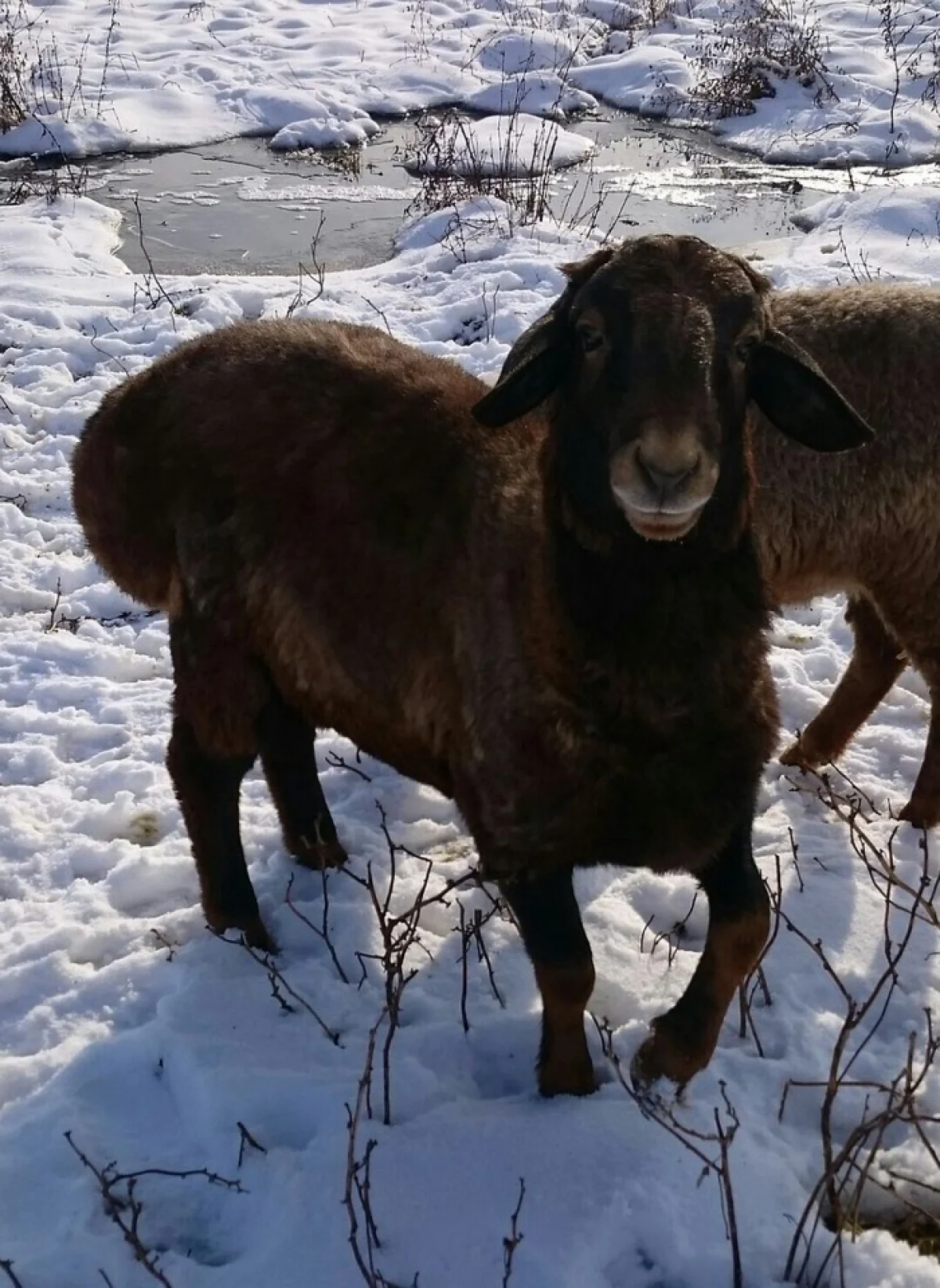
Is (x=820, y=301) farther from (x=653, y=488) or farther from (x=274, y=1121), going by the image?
(x=274, y=1121)

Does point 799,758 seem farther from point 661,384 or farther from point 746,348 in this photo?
point 661,384

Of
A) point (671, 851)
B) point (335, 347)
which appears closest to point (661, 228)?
point (335, 347)

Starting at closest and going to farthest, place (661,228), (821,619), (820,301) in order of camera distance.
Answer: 1. (820,301)
2. (821,619)
3. (661,228)

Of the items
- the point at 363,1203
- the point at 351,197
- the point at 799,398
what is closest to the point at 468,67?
the point at 351,197

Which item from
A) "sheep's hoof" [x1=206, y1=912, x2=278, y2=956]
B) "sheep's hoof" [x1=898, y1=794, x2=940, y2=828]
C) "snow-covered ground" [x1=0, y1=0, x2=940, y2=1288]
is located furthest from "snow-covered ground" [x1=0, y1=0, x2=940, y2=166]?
"sheep's hoof" [x1=206, y1=912, x2=278, y2=956]

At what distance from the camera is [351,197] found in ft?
38.1

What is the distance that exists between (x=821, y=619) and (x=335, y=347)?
285cm

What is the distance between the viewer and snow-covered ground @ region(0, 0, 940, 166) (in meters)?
13.2

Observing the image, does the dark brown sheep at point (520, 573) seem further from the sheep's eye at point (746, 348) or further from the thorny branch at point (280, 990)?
the thorny branch at point (280, 990)

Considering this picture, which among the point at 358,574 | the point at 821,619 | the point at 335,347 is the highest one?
the point at 335,347

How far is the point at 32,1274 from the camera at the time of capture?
8.58 ft

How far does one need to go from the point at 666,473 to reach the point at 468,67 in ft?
47.7

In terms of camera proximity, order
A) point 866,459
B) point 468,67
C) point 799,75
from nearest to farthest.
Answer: point 866,459, point 799,75, point 468,67

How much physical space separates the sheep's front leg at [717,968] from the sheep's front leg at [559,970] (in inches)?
6.5
